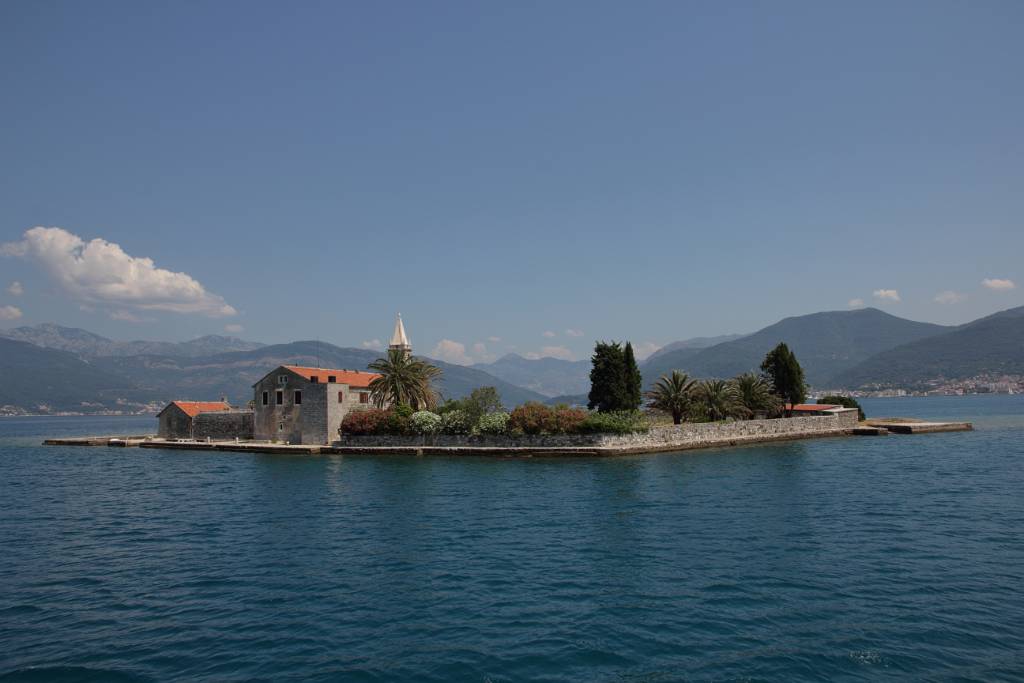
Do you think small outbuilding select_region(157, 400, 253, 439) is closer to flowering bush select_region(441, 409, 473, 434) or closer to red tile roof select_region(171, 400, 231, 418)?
red tile roof select_region(171, 400, 231, 418)

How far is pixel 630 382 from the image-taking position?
55938 mm

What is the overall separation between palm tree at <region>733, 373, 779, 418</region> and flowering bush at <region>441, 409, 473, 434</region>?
92.2ft

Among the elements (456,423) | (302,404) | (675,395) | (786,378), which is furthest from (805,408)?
(302,404)

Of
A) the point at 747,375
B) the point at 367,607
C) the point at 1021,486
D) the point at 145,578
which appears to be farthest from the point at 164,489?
the point at 747,375

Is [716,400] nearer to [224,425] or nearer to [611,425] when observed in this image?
[611,425]

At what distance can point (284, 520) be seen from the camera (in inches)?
1002

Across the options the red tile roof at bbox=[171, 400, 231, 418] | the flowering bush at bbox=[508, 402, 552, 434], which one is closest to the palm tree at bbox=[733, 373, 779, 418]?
the flowering bush at bbox=[508, 402, 552, 434]

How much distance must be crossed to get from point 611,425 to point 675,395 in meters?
11.3

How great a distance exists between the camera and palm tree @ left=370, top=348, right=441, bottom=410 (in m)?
59.2

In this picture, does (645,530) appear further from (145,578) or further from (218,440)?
(218,440)

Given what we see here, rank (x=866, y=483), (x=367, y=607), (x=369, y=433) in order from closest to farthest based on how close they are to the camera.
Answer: (x=367, y=607) → (x=866, y=483) → (x=369, y=433)

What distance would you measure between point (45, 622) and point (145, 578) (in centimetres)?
332

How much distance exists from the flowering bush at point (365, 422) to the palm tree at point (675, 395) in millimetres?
25081

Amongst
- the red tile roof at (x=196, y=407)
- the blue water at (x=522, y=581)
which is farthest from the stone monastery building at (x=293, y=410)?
the blue water at (x=522, y=581)
